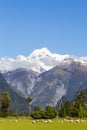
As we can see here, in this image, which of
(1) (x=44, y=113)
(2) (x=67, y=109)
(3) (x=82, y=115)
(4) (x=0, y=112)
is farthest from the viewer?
(2) (x=67, y=109)

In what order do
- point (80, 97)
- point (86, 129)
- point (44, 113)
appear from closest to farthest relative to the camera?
point (86, 129) < point (44, 113) < point (80, 97)

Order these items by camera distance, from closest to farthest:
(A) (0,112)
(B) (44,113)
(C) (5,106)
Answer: (B) (44,113) < (A) (0,112) < (C) (5,106)

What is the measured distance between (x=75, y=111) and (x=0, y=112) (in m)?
34.4

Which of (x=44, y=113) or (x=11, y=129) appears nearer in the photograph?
(x=11, y=129)

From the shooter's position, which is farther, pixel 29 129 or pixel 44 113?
pixel 44 113

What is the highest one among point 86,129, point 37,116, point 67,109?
point 67,109

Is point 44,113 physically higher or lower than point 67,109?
lower

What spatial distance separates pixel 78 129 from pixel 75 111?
77212 mm

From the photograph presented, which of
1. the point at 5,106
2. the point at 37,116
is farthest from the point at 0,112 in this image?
the point at 37,116

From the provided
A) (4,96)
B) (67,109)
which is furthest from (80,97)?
(4,96)

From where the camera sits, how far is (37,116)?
98.5 meters

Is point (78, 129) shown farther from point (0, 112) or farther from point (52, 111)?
point (0, 112)

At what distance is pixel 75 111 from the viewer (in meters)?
129

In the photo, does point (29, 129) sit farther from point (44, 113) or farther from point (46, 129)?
point (44, 113)
